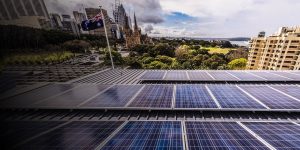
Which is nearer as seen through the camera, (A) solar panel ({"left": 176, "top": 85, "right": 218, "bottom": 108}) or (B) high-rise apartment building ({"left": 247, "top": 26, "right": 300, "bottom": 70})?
(A) solar panel ({"left": 176, "top": 85, "right": 218, "bottom": 108})

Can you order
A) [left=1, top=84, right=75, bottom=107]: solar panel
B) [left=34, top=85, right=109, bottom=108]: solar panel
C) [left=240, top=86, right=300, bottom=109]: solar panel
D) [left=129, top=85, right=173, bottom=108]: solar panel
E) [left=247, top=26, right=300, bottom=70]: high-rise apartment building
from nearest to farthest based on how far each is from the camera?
[left=240, top=86, right=300, bottom=109]: solar panel → [left=129, top=85, right=173, bottom=108]: solar panel → [left=34, top=85, right=109, bottom=108]: solar panel → [left=1, top=84, right=75, bottom=107]: solar panel → [left=247, top=26, right=300, bottom=70]: high-rise apartment building

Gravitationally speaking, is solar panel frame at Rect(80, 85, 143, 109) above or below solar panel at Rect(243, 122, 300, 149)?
above

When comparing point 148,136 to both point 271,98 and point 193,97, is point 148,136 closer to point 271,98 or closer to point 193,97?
point 193,97

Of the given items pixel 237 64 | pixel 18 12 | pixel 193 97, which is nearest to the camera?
pixel 18 12

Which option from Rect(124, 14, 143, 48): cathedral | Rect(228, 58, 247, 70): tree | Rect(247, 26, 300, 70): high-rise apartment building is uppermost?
Rect(124, 14, 143, 48): cathedral

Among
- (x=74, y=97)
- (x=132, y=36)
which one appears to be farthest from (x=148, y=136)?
(x=132, y=36)

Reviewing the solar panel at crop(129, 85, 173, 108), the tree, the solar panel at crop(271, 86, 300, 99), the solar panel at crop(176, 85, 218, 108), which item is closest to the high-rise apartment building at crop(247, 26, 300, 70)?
the tree

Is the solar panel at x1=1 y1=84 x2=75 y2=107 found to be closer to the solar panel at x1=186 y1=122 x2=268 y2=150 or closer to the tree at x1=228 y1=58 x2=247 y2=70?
the solar panel at x1=186 y1=122 x2=268 y2=150

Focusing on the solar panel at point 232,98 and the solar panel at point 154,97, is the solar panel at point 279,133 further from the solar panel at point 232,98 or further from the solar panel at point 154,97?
the solar panel at point 154,97
